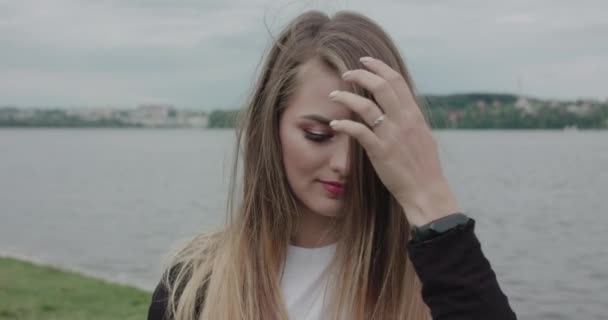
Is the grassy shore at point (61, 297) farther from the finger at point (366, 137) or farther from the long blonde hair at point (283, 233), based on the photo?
the finger at point (366, 137)

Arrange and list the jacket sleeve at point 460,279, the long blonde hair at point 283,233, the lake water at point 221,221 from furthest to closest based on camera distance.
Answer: the lake water at point 221,221 → the long blonde hair at point 283,233 → the jacket sleeve at point 460,279

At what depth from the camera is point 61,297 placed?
33.0ft

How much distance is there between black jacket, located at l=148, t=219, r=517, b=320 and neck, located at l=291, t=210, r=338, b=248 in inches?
26.5

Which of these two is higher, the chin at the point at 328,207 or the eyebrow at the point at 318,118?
the eyebrow at the point at 318,118

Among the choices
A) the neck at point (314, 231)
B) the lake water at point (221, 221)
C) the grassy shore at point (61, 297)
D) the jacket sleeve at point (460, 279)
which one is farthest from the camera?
→ the lake water at point (221, 221)

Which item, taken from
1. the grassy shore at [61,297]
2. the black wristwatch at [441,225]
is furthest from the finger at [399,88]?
the grassy shore at [61,297]

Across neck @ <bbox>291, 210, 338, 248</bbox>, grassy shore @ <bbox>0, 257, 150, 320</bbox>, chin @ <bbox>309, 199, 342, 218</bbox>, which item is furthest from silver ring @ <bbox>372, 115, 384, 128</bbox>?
grassy shore @ <bbox>0, 257, 150, 320</bbox>

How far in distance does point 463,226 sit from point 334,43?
75cm

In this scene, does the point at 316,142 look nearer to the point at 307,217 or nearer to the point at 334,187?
the point at 334,187

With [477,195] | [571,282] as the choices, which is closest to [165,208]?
[477,195]

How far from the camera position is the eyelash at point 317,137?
1.84 metres

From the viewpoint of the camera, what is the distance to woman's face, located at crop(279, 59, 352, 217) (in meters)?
1.83

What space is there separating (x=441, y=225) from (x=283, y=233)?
31.0 inches

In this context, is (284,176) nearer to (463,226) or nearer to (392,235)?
(392,235)
